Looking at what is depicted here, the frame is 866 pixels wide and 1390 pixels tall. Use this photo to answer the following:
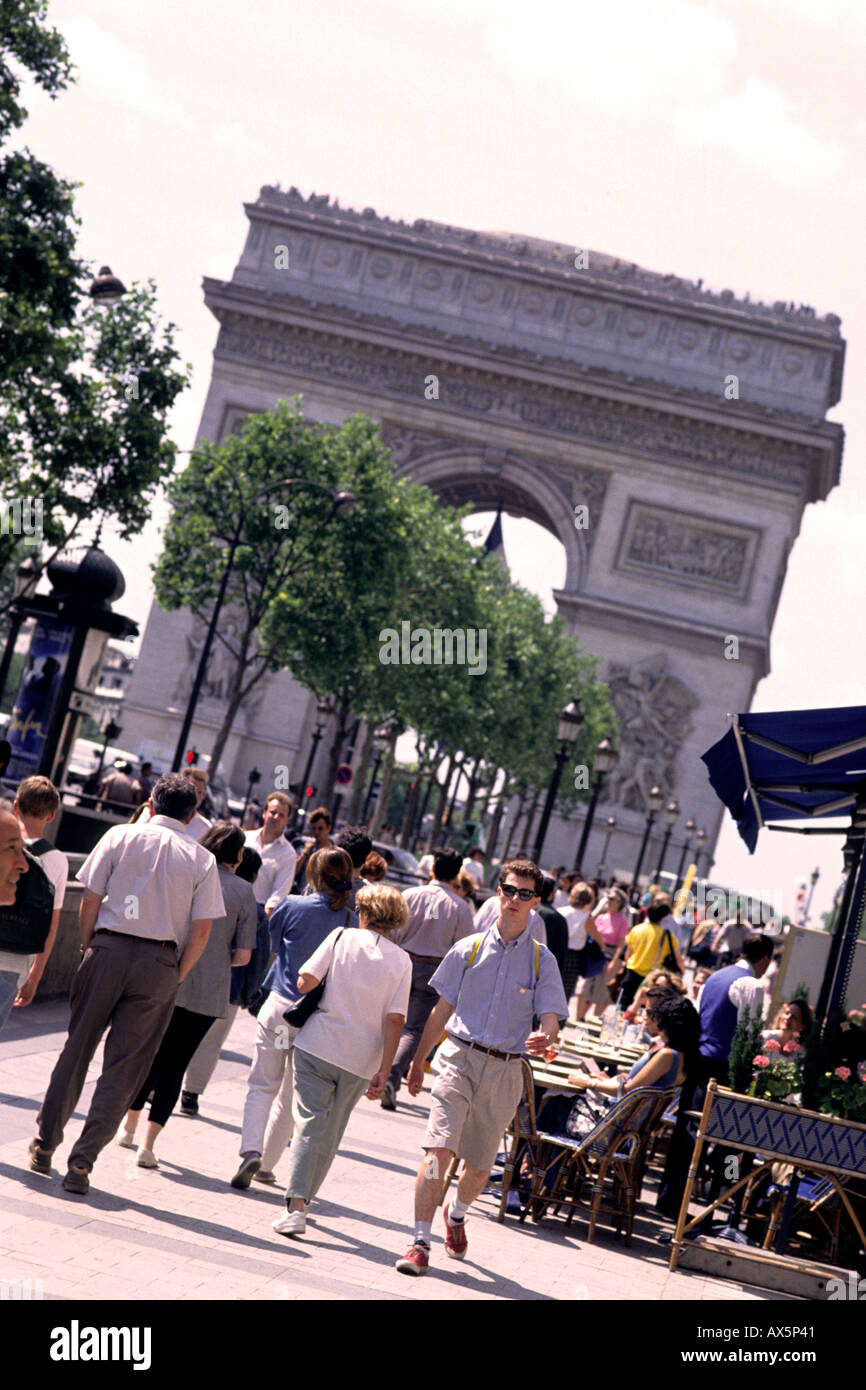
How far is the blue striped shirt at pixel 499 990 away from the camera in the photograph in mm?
8859

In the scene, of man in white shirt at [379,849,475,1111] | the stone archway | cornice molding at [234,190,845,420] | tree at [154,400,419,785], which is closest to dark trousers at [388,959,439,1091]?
man in white shirt at [379,849,475,1111]

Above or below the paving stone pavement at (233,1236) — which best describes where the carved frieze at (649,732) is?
above

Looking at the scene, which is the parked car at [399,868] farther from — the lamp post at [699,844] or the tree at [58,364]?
the lamp post at [699,844]

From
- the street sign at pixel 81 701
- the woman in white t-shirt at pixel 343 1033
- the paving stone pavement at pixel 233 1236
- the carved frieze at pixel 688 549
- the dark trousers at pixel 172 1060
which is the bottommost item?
the paving stone pavement at pixel 233 1236

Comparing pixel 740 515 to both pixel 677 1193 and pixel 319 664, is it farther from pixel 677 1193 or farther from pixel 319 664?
pixel 677 1193

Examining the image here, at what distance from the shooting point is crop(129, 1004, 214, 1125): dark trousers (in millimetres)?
9242

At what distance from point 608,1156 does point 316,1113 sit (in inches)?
101

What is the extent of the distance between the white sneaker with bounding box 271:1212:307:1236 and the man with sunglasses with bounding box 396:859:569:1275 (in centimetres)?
77

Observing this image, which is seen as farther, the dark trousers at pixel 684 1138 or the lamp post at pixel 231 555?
the lamp post at pixel 231 555

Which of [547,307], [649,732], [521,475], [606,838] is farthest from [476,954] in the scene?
[547,307]

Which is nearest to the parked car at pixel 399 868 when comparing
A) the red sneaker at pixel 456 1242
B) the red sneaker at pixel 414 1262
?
the red sneaker at pixel 456 1242

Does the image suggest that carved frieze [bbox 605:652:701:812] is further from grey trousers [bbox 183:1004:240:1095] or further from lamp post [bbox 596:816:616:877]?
grey trousers [bbox 183:1004:240:1095]

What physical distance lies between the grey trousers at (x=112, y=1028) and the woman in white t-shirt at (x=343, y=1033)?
0.71 metres

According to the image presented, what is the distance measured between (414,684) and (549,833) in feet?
57.1
